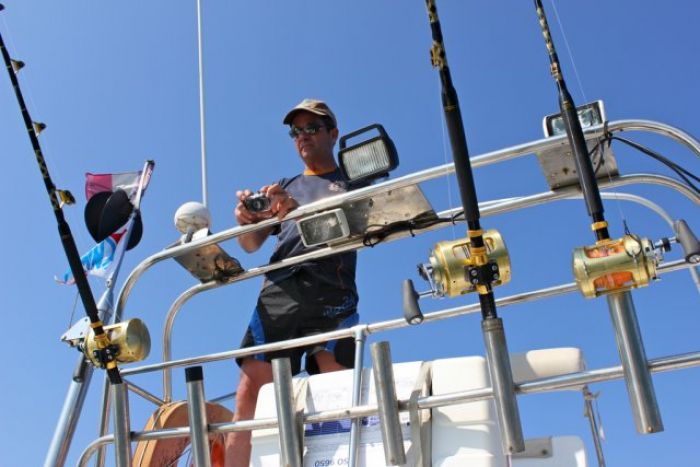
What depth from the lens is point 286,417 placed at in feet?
6.69

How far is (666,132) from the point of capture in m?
2.23

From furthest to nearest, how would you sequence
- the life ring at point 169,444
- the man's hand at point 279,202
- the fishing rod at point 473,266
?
the life ring at point 169,444 < the man's hand at point 279,202 < the fishing rod at point 473,266

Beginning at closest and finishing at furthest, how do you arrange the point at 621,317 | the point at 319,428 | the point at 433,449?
the point at 621,317 < the point at 433,449 < the point at 319,428

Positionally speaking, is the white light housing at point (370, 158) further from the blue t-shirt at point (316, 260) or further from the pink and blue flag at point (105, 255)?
the pink and blue flag at point (105, 255)

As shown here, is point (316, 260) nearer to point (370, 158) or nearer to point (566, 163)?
point (370, 158)

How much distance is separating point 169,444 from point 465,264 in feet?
6.55

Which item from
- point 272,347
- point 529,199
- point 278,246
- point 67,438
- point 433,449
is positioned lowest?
point 433,449

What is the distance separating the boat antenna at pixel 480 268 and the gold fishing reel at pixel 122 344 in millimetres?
1276

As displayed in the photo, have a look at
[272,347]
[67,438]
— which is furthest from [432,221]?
[67,438]

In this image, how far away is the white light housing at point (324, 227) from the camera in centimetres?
267

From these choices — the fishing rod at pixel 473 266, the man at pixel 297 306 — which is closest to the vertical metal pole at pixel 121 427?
the man at pixel 297 306

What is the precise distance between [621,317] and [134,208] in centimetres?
472

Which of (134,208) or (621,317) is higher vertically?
(134,208)

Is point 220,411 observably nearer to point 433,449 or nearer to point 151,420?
point 151,420
